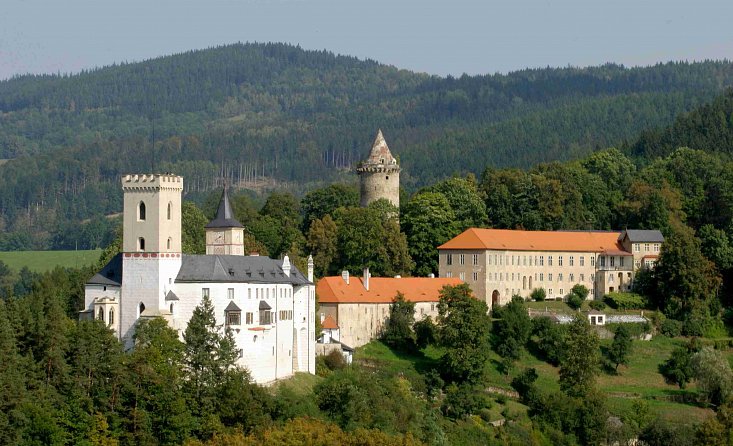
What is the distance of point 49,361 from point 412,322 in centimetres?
3180

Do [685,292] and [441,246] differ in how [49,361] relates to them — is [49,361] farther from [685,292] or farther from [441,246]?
[685,292]

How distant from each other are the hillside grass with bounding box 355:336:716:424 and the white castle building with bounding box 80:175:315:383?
13.7m

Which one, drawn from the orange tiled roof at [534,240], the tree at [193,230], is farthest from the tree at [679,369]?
the tree at [193,230]

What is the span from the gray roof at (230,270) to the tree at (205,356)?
2623 mm

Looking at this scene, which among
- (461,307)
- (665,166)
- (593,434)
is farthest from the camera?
(665,166)

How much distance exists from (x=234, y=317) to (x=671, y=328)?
37.9 m

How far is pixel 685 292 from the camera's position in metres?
103

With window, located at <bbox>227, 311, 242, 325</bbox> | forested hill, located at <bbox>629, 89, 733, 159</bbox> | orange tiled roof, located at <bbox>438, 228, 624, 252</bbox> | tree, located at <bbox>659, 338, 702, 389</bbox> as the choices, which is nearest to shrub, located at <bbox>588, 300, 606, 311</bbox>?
orange tiled roof, located at <bbox>438, 228, 624, 252</bbox>

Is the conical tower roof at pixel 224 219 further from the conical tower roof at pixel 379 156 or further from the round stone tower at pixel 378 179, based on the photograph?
the conical tower roof at pixel 379 156

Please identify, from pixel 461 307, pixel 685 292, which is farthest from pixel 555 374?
pixel 685 292

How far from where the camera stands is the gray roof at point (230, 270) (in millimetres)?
74312

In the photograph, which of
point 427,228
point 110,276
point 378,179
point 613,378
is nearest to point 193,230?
point 378,179

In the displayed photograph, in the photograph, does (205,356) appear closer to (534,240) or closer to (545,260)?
(545,260)

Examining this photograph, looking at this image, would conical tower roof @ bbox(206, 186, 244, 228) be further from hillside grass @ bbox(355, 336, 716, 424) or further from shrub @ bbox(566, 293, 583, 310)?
shrub @ bbox(566, 293, 583, 310)
